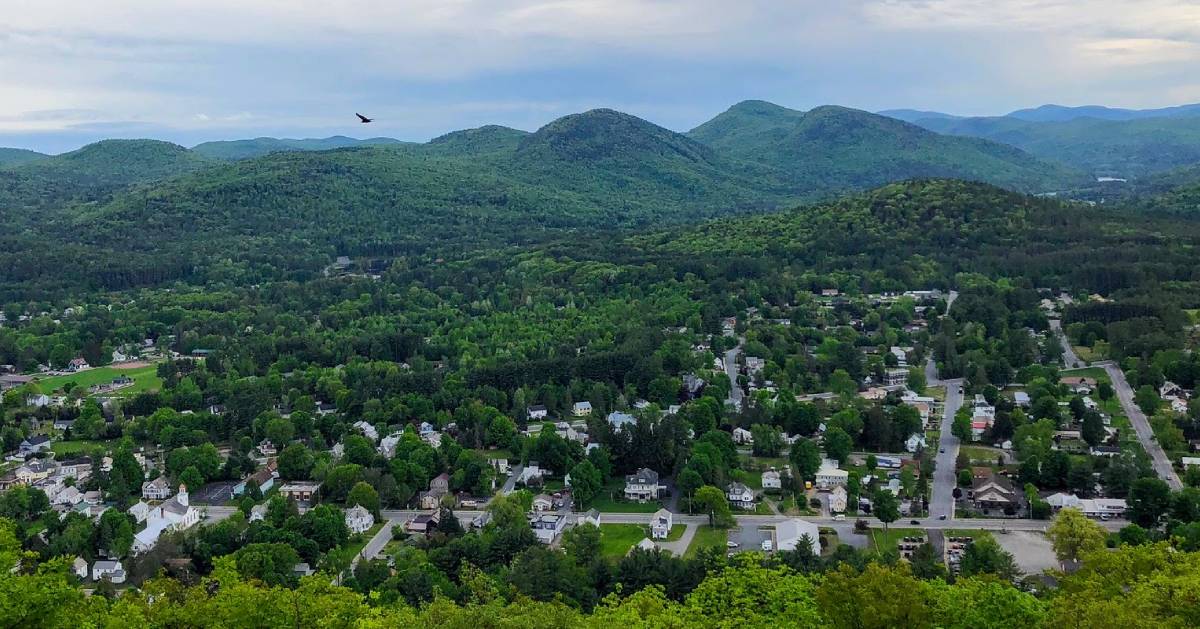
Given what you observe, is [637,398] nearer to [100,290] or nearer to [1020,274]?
[1020,274]

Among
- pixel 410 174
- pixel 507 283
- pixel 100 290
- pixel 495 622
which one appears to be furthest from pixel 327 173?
pixel 495 622

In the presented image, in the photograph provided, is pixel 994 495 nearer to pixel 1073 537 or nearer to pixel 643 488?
pixel 1073 537

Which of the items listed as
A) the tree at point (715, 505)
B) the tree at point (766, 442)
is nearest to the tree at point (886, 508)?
the tree at point (715, 505)

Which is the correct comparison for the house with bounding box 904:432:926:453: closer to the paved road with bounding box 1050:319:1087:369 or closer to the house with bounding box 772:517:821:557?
the house with bounding box 772:517:821:557

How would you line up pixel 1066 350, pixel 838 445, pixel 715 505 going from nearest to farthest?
1. pixel 715 505
2. pixel 838 445
3. pixel 1066 350

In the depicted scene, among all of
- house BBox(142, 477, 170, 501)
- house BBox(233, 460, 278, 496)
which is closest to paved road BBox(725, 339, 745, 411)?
house BBox(233, 460, 278, 496)

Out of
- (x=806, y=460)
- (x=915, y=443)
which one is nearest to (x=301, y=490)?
(x=806, y=460)

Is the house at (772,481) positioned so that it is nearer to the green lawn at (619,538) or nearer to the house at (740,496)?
the house at (740,496)
